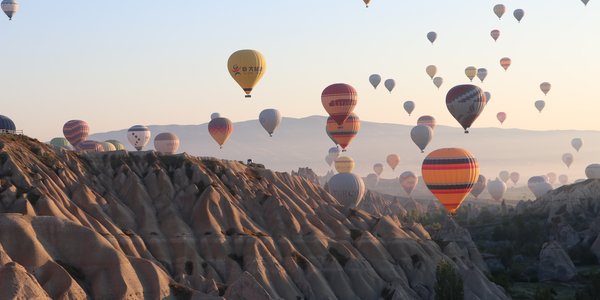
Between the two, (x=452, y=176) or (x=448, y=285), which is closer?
(x=448, y=285)

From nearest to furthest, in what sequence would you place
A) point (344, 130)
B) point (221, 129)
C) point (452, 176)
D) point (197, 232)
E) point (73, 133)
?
point (197, 232)
point (452, 176)
point (344, 130)
point (221, 129)
point (73, 133)

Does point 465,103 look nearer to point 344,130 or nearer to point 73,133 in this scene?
point 344,130

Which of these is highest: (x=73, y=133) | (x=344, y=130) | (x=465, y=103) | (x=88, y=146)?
(x=465, y=103)

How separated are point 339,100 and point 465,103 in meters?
19.9

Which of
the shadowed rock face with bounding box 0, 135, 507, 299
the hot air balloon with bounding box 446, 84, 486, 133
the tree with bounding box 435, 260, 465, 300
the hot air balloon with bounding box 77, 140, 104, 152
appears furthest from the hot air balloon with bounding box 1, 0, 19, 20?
the tree with bounding box 435, 260, 465, 300

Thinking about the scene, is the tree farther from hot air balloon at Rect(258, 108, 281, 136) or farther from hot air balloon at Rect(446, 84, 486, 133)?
hot air balloon at Rect(258, 108, 281, 136)

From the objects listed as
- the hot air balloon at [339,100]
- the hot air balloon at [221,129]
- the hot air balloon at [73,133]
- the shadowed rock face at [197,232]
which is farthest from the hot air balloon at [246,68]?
the hot air balloon at [73,133]

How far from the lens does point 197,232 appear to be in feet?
389

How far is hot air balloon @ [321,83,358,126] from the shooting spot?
162m

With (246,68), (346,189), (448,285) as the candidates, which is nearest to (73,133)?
(346,189)

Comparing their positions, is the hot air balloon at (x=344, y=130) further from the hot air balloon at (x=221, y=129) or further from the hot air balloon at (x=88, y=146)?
the hot air balloon at (x=88, y=146)

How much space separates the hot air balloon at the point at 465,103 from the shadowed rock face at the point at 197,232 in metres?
18.8

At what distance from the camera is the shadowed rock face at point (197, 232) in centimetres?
8869

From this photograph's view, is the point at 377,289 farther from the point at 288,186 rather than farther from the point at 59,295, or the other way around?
the point at 59,295
